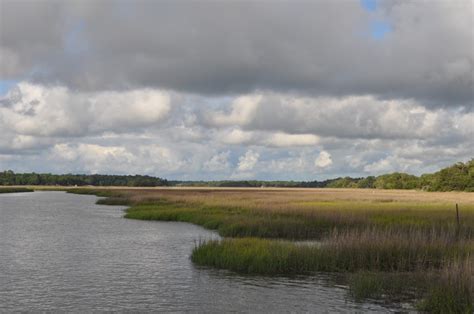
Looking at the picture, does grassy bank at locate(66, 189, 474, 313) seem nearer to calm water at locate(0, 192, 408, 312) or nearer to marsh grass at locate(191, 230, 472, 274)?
marsh grass at locate(191, 230, 472, 274)

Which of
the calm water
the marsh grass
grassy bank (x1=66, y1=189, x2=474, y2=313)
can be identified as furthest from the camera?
the marsh grass

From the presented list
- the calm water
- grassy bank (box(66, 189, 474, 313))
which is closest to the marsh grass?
grassy bank (box(66, 189, 474, 313))

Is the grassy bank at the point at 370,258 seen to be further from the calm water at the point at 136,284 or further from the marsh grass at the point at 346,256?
the calm water at the point at 136,284

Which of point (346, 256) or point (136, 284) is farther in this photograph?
point (346, 256)

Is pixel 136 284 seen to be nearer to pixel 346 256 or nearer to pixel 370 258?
pixel 346 256

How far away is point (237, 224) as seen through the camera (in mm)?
33906

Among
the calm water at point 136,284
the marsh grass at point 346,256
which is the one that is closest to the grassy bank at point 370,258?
the marsh grass at point 346,256

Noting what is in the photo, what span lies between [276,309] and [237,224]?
57.1 ft

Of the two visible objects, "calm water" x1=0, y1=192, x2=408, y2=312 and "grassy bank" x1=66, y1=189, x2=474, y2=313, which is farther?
"calm water" x1=0, y1=192, x2=408, y2=312

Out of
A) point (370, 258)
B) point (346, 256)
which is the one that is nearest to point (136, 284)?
point (346, 256)

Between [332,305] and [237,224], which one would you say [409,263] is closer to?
[332,305]

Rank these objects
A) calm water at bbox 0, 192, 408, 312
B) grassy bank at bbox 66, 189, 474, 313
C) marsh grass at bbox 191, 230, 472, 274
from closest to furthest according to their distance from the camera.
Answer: grassy bank at bbox 66, 189, 474, 313
calm water at bbox 0, 192, 408, 312
marsh grass at bbox 191, 230, 472, 274

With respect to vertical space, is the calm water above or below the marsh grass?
below

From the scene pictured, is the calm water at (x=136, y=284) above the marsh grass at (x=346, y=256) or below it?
below
